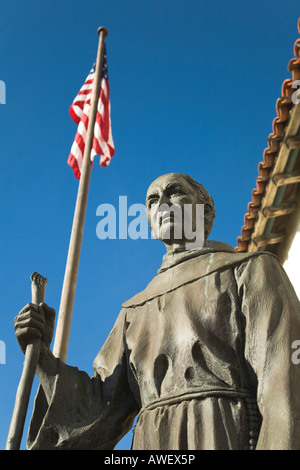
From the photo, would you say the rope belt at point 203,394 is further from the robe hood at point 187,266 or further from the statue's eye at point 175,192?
the statue's eye at point 175,192

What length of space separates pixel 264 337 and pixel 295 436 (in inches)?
24.4

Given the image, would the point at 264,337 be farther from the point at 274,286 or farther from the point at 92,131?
the point at 92,131

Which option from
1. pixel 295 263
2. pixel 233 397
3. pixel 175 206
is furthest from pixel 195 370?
pixel 295 263

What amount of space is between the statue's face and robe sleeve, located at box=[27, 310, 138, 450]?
0.71 m

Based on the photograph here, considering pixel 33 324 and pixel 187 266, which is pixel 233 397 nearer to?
pixel 187 266

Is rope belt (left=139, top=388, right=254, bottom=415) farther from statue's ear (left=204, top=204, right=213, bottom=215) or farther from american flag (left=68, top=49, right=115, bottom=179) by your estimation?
american flag (left=68, top=49, right=115, bottom=179)

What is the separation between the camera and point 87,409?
453 cm

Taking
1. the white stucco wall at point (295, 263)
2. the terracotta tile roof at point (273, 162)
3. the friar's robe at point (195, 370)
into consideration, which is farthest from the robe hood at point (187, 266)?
the white stucco wall at point (295, 263)

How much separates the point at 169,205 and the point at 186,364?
4.12ft

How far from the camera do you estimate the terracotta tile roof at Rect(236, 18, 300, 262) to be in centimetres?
934

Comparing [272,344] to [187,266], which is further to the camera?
[187,266]

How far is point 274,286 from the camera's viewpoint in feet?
14.0

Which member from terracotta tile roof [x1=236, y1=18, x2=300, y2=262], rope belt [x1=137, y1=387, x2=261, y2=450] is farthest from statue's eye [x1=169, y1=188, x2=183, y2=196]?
terracotta tile roof [x1=236, y1=18, x2=300, y2=262]
